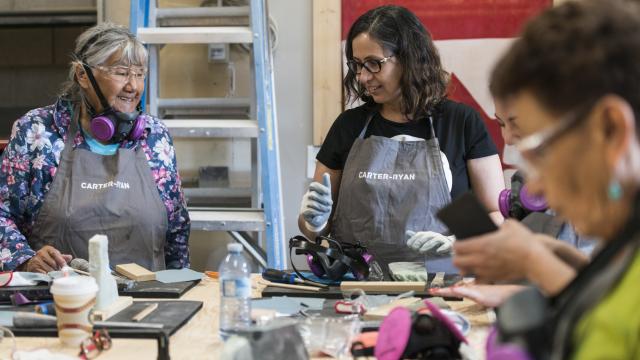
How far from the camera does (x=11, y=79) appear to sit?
4.18 m

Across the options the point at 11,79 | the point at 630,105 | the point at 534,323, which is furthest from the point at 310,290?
the point at 11,79

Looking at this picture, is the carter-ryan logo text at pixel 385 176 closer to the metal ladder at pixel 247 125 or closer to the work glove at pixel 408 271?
the work glove at pixel 408 271

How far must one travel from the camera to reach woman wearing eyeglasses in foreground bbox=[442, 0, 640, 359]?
77cm

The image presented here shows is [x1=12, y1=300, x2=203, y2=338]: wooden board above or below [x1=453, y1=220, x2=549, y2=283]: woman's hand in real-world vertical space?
below

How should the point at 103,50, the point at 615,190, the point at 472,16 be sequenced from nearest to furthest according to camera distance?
the point at 615,190
the point at 103,50
the point at 472,16

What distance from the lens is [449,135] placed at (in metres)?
2.37

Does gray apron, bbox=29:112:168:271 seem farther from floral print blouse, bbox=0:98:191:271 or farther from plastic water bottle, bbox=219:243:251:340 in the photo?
plastic water bottle, bbox=219:243:251:340

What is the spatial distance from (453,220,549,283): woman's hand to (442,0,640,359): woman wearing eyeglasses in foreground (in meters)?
0.12

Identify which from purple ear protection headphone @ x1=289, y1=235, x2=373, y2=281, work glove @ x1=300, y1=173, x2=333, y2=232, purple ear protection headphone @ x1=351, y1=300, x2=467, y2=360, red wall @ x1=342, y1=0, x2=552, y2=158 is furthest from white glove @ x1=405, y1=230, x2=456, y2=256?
red wall @ x1=342, y1=0, x2=552, y2=158

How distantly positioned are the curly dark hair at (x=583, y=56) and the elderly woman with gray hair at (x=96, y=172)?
1.75 meters

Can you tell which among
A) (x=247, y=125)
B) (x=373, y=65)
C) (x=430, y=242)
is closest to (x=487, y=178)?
(x=430, y=242)

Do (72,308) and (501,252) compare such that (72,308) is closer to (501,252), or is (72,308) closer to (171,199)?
(501,252)

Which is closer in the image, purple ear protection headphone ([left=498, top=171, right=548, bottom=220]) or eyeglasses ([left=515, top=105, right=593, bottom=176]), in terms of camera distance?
eyeglasses ([left=515, top=105, right=593, bottom=176])

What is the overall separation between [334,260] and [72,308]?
2.51ft
